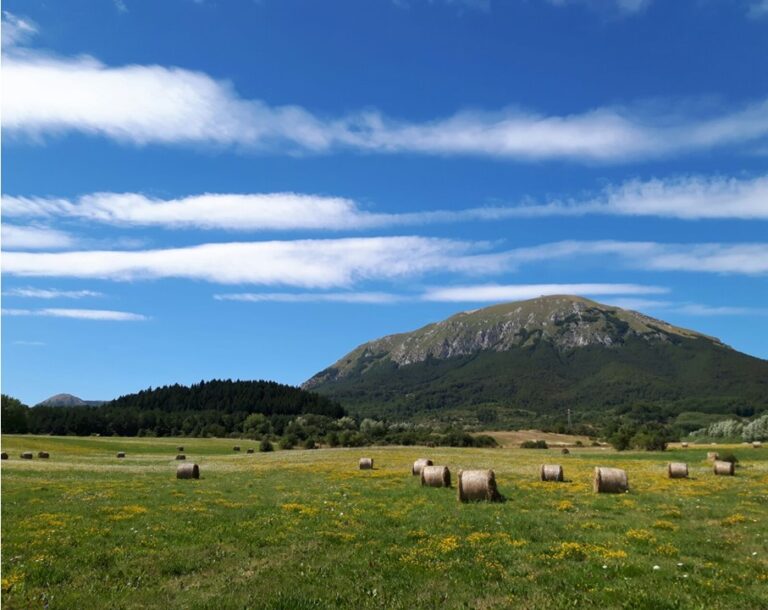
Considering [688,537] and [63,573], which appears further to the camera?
[688,537]

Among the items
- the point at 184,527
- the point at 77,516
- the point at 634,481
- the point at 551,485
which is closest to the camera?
the point at 184,527

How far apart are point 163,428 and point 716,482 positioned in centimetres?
15568

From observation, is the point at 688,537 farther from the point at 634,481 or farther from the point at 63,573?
the point at 634,481

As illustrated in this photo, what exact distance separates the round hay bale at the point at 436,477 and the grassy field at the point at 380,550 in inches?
150

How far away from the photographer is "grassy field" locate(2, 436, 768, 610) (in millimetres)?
12273

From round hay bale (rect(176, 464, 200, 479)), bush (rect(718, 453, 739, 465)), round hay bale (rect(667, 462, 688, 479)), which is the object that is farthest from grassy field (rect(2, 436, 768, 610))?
bush (rect(718, 453, 739, 465))

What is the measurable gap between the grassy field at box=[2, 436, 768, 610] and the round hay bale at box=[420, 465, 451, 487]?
3800 mm

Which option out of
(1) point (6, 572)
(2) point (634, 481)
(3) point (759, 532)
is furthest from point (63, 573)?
(2) point (634, 481)

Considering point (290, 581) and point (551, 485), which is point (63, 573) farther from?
point (551, 485)

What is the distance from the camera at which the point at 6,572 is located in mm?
13539

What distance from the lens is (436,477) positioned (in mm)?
33312

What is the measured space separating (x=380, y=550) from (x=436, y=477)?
1730 centimetres

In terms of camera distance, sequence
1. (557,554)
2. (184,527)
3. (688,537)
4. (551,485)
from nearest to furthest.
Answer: (557,554)
(688,537)
(184,527)
(551,485)

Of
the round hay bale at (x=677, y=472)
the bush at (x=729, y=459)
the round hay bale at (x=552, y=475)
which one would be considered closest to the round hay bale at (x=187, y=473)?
the round hay bale at (x=552, y=475)
